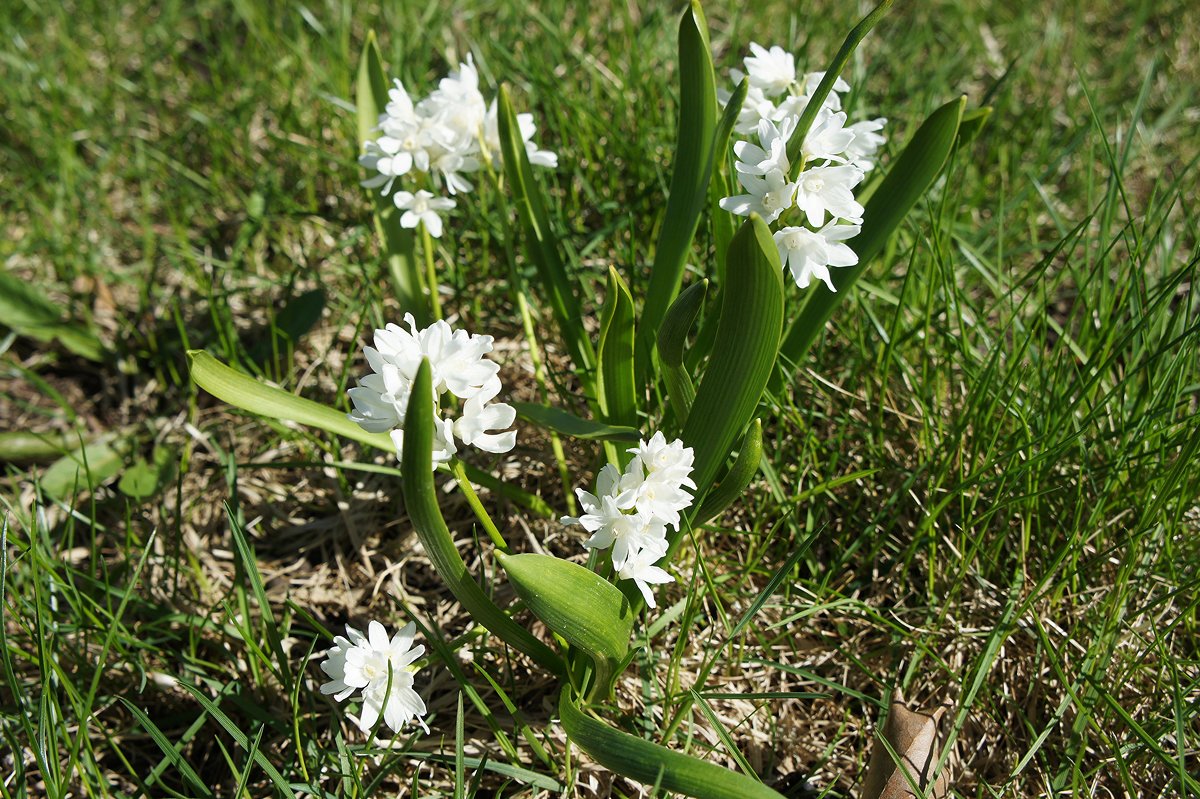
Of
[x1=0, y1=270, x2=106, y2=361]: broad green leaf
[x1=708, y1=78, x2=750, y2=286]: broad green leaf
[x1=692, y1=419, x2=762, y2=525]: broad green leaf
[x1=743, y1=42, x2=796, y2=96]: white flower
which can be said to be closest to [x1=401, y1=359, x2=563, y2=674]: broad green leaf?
[x1=692, y1=419, x2=762, y2=525]: broad green leaf

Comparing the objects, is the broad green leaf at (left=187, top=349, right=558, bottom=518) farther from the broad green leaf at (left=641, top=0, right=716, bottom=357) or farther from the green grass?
the broad green leaf at (left=641, top=0, right=716, bottom=357)

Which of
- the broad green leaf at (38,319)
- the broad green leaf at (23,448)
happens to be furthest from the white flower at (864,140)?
the broad green leaf at (38,319)

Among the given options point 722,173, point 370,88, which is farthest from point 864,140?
point 370,88

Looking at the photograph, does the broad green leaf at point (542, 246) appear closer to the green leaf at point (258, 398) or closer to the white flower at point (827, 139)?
the green leaf at point (258, 398)

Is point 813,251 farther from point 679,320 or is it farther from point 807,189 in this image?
point 679,320

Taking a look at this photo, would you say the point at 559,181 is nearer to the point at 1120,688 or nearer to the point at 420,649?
the point at 420,649

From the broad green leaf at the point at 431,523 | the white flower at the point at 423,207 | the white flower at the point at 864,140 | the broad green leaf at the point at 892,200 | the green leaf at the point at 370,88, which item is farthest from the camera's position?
the green leaf at the point at 370,88

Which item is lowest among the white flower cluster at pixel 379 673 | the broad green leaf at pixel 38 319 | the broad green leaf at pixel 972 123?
the broad green leaf at pixel 38 319
